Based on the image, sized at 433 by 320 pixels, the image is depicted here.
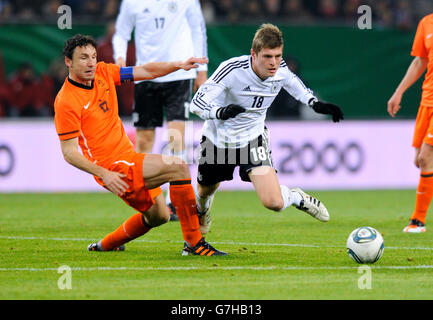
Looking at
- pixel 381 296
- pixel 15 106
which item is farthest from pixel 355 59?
pixel 381 296

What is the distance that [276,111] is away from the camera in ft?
55.9

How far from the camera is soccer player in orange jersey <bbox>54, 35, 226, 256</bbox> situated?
7141mm

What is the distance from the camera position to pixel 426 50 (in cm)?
955

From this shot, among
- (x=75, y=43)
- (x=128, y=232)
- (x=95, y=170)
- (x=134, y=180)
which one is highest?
(x=75, y=43)

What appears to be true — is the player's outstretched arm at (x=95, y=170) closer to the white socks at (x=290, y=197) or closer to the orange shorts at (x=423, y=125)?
the white socks at (x=290, y=197)

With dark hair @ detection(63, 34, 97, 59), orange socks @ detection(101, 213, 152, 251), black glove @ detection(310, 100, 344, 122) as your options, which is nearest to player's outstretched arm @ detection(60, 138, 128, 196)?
orange socks @ detection(101, 213, 152, 251)

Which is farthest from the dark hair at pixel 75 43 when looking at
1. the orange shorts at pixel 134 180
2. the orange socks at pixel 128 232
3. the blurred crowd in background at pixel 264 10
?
the blurred crowd in background at pixel 264 10

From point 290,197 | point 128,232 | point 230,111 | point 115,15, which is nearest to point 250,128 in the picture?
point 290,197

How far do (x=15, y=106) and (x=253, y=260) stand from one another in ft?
33.2

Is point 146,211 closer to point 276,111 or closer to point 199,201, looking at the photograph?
point 199,201

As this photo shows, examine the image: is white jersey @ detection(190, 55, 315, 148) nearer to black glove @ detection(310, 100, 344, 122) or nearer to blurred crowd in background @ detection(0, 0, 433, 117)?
black glove @ detection(310, 100, 344, 122)

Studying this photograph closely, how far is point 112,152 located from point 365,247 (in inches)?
88.6

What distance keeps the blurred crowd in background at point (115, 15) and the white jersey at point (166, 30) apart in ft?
17.3

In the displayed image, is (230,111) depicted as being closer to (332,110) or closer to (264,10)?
(332,110)
